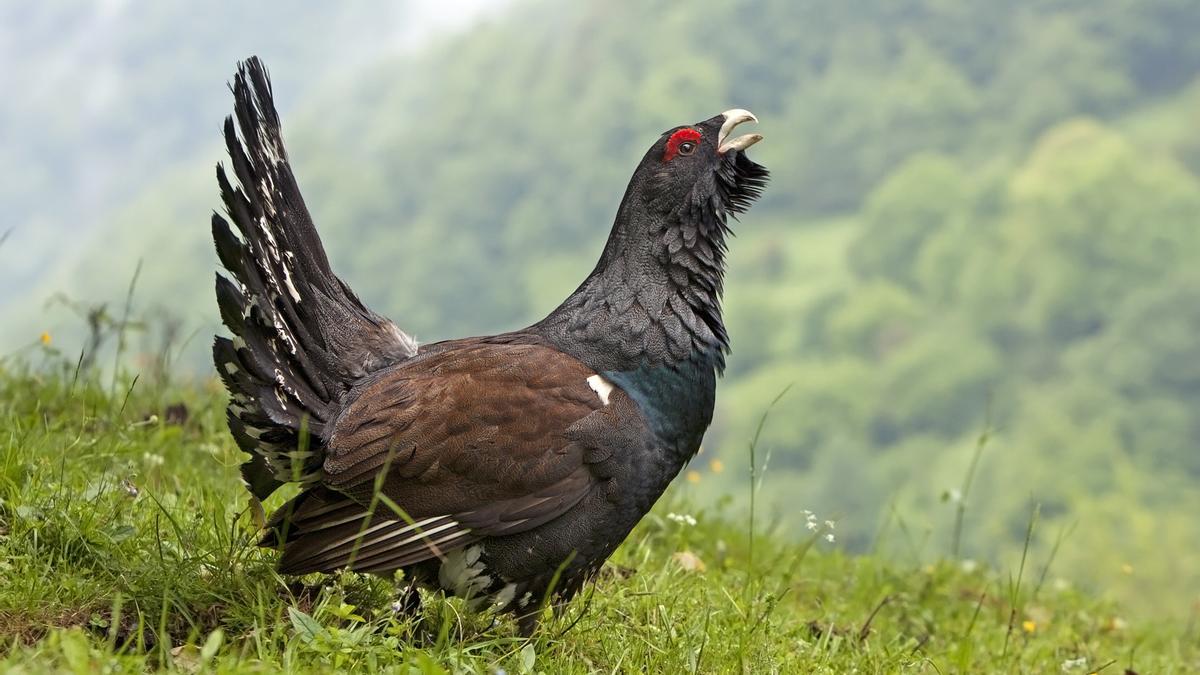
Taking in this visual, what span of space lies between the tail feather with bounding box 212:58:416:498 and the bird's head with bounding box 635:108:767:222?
1138 millimetres

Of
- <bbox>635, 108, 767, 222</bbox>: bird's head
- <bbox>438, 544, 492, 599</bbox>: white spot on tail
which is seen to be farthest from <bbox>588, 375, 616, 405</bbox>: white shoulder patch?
<bbox>635, 108, 767, 222</bbox>: bird's head

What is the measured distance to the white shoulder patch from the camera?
149 inches

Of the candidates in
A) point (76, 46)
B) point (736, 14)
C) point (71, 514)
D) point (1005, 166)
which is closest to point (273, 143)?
point (71, 514)

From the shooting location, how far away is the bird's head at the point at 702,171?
166 inches

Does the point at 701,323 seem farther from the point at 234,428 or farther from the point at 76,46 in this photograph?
the point at 76,46

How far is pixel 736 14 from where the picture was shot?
150 meters

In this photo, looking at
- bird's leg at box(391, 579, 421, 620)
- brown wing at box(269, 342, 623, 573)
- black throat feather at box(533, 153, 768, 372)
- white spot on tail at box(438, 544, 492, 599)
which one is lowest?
bird's leg at box(391, 579, 421, 620)

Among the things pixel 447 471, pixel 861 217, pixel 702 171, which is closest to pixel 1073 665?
pixel 702 171

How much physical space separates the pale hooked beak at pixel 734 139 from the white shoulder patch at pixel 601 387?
105cm

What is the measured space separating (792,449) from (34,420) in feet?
299

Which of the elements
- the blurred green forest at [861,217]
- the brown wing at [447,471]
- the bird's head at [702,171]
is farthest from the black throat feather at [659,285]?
the blurred green forest at [861,217]

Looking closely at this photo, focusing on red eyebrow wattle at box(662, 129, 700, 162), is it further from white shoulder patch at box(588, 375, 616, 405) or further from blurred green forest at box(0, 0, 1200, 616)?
blurred green forest at box(0, 0, 1200, 616)

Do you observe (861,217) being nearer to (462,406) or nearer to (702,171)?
(702,171)

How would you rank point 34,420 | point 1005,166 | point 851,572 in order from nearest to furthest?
point 34,420 → point 851,572 → point 1005,166
